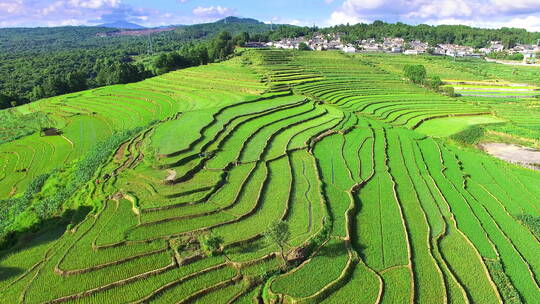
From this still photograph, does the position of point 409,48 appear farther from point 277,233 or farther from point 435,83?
point 277,233

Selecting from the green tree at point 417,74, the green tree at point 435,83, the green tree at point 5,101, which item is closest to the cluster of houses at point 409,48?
the green tree at point 417,74

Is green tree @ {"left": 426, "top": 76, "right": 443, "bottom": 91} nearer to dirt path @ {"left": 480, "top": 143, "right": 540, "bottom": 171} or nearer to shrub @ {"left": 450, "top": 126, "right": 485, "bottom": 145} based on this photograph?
shrub @ {"left": 450, "top": 126, "right": 485, "bottom": 145}

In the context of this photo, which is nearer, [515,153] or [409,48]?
[515,153]

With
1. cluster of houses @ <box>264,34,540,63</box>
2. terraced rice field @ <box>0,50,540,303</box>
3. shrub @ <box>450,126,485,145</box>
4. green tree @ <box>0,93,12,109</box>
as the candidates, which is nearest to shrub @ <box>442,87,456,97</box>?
shrub @ <box>450,126,485,145</box>


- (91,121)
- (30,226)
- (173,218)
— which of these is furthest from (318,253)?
(91,121)

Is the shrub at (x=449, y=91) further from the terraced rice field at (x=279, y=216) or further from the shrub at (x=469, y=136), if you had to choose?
the terraced rice field at (x=279, y=216)

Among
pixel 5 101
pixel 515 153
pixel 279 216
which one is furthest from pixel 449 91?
pixel 5 101
